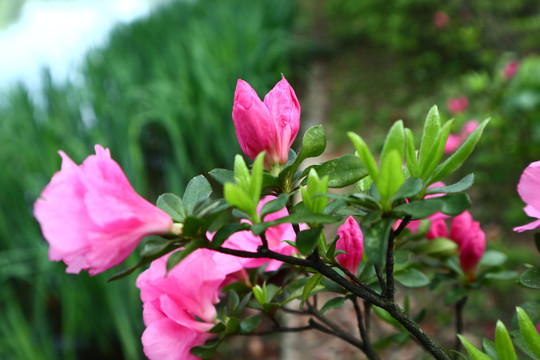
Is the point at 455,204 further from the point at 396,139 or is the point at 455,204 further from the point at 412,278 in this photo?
the point at 412,278

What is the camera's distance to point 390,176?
307 mm

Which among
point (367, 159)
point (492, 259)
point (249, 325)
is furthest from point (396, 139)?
point (492, 259)

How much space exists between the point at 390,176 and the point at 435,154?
55 mm

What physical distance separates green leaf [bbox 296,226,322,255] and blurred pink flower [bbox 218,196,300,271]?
0.10 m

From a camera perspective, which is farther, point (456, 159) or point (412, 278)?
point (412, 278)

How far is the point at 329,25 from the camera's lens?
6004mm

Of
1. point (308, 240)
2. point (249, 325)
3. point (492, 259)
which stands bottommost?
point (492, 259)

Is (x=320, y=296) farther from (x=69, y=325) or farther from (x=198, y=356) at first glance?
(x=198, y=356)

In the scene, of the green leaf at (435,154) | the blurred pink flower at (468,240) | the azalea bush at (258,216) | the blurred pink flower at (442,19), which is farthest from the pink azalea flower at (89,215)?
the blurred pink flower at (442,19)

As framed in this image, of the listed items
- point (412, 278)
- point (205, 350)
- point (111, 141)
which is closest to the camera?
point (205, 350)

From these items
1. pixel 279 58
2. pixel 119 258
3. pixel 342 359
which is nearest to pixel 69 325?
pixel 342 359

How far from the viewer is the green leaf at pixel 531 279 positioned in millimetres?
380

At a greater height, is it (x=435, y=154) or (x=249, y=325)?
(x=435, y=154)

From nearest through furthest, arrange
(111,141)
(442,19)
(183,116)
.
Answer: (111,141) < (183,116) < (442,19)
